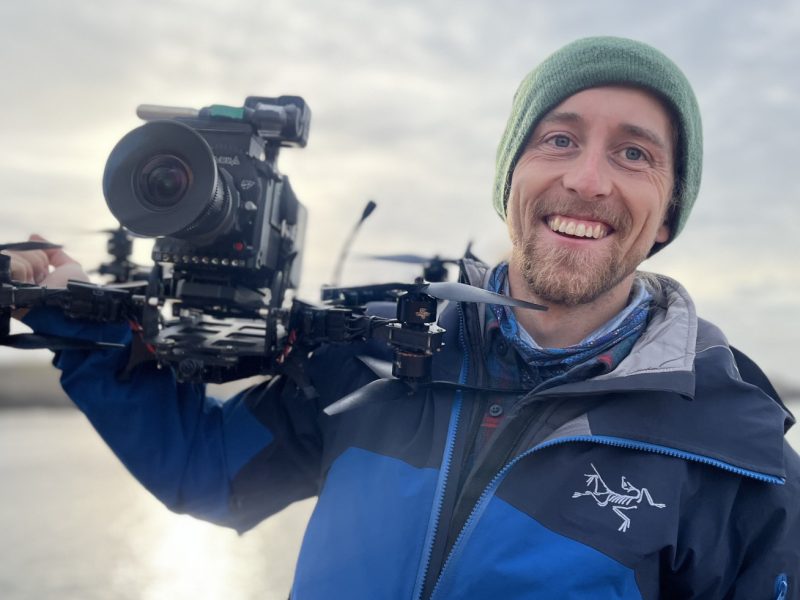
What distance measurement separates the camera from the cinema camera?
190cm

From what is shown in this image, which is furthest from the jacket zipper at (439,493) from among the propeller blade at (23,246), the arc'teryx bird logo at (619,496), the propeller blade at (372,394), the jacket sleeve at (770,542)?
the propeller blade at (23,246)

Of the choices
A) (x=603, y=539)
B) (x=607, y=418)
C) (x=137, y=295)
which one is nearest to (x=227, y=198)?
(x=137, y=295)

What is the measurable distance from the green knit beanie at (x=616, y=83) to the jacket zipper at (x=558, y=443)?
40.0 inches

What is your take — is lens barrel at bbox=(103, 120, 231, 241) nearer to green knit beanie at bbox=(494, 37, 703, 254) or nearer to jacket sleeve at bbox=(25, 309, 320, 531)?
jacket sleeve at bbox=(25, 309, 320, 531)

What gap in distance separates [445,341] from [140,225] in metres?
0.96

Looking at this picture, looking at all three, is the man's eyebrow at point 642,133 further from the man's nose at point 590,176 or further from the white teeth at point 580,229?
the white teeth at point 580,229

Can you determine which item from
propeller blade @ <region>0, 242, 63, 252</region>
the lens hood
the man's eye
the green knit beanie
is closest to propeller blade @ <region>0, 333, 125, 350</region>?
propeller blade @ <region>0, 242, 63, 252</region>

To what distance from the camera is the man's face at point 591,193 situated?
2.22m

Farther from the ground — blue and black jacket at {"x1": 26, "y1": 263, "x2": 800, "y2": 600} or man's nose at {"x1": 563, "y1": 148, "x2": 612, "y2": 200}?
man's nose at {"x1": 563, "y1": 148, "x2": 612, "y2": 200}

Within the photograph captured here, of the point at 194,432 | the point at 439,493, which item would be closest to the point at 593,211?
the point at 439,493

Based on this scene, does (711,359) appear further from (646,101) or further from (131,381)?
(131,381)

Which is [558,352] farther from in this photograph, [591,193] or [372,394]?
[372,394]

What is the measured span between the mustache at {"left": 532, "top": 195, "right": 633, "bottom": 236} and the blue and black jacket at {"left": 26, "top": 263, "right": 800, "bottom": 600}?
328 millimetres

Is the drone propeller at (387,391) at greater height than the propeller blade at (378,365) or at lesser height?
lesser
